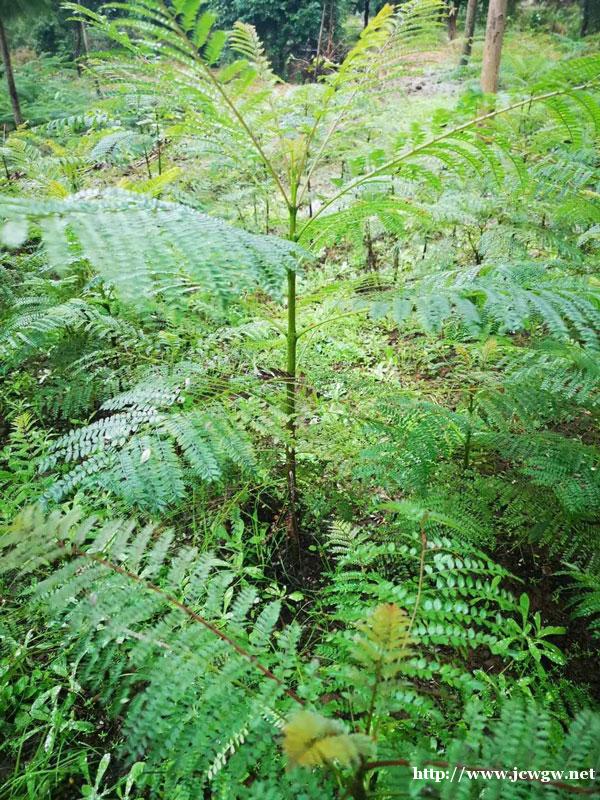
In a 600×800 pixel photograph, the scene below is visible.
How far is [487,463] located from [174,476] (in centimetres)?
146

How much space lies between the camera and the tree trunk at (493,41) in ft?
18.6

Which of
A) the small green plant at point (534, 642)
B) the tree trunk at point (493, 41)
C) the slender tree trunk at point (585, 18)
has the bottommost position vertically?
the small green plant at point (534, 642)

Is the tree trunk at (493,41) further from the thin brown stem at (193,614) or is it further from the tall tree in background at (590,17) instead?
the tall tree in background at (590,17)

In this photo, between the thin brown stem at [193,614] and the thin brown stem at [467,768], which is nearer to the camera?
the thin brown stem at [467,768]

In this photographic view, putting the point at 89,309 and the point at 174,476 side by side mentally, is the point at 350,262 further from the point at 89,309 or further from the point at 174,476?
the point at 174,476

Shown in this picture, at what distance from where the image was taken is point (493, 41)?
5777 millimetres

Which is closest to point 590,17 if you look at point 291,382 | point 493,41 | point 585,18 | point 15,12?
point 585,18

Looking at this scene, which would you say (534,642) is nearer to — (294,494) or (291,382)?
(294,494)

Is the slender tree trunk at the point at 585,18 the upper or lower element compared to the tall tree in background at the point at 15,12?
upper

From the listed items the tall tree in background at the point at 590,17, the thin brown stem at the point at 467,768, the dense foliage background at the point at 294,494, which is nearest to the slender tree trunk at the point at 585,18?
the tall tree in background at the point at 590,17

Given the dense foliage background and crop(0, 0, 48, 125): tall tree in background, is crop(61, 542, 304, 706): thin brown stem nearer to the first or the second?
the dense foliage background

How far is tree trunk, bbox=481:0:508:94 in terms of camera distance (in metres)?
5.66

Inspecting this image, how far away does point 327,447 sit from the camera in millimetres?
1908

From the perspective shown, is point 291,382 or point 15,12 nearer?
point 291,382
